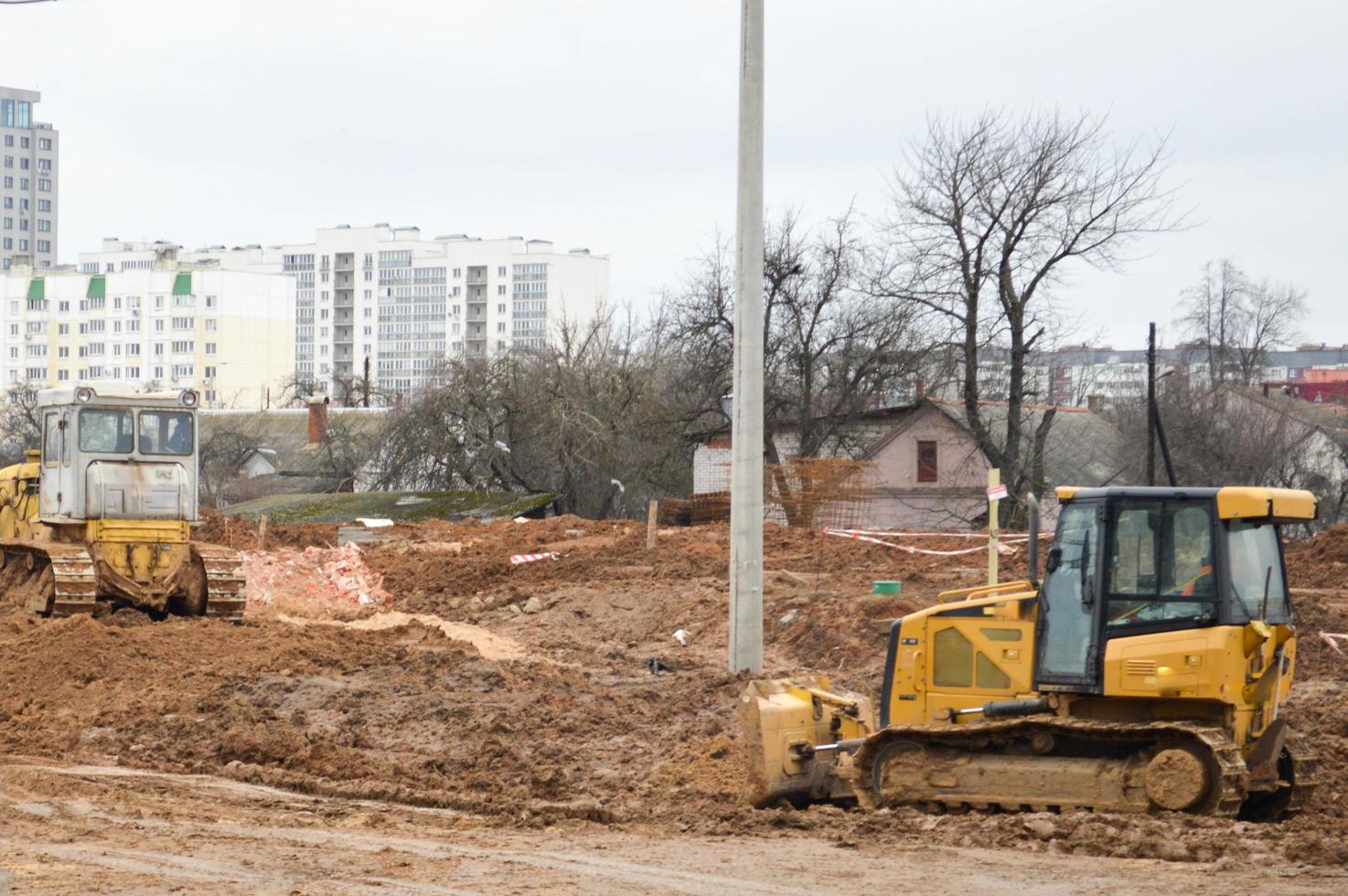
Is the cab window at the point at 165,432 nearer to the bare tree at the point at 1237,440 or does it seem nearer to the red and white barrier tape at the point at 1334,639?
the red and white barrier tape at the point at 1334,639

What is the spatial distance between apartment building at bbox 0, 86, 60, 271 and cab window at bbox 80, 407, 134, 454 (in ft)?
541

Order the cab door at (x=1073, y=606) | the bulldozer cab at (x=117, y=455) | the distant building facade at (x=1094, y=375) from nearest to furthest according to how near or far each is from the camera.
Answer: the cab door at (x=1073, y=606)
the bulldozer cab at (x=117, y=455)
the distant building facade at (x=1094, y=375)

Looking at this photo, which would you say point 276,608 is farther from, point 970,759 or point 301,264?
point 301,264

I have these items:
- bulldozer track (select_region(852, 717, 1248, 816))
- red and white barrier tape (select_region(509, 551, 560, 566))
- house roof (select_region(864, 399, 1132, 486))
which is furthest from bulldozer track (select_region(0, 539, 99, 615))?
house roof (select_region(864, 399, 1132, 486))

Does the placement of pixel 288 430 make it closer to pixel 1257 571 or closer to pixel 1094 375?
pixel 1094 375

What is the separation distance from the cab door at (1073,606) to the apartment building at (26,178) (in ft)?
583

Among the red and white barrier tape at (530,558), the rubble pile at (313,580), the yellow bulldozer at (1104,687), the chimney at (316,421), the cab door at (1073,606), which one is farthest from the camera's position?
the chimney at (316,421)

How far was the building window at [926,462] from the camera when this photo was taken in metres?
48.3

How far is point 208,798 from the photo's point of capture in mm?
10844

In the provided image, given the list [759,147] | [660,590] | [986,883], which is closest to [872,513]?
[660,590]

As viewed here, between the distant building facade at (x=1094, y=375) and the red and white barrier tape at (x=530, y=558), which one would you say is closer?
the red and white barrier tape at (x=530, y=558)

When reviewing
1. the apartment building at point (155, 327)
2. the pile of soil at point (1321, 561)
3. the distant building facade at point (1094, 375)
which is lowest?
the pile of soil at point (1321, 561)

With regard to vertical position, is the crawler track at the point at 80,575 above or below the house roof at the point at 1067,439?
below

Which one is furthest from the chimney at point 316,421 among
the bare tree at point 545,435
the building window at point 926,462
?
the building window at point 926,462
